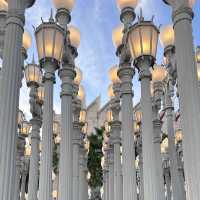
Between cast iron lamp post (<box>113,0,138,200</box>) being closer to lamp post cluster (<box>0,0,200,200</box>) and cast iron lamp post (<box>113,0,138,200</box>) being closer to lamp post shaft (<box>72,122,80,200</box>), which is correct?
lamp post cluster (<box>0,0,200,200</box>)

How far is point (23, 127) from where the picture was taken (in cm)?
1766

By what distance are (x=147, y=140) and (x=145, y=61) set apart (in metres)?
1.93

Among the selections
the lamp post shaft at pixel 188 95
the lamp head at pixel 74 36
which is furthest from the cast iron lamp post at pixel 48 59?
the lamp post shaft at pixel 188 95

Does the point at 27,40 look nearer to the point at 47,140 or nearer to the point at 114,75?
the point at 114,75

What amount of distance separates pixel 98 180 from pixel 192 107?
78.3ft

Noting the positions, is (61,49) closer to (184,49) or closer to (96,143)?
(184,49)

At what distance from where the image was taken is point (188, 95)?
705cm

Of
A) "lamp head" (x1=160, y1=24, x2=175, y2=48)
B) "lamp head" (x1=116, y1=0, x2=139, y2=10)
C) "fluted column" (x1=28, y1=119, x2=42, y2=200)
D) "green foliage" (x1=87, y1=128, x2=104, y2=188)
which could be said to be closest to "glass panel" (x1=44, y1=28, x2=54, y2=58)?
"lamp head" (x1=116, y1=0, x2=139, y2=10)

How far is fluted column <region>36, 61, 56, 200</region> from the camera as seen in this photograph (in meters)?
9.59

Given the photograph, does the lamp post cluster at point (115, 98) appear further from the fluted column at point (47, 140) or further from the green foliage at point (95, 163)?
the green foliage at point (95, 163)

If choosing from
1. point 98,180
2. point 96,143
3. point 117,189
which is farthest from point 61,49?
point 96,143

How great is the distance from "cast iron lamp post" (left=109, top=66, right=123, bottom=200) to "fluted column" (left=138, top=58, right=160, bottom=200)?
5786 millimetres

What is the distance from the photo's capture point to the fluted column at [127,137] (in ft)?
33.9

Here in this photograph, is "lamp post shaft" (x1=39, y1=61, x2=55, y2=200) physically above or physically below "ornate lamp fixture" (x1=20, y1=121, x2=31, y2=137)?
below
